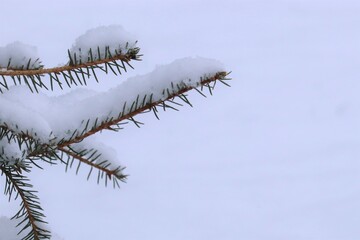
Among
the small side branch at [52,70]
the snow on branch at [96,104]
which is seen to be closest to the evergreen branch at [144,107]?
the snow on branch at [96,104]

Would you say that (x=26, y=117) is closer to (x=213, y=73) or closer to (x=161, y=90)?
(x=161, y=90)

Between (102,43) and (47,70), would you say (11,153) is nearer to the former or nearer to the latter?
(47,70)

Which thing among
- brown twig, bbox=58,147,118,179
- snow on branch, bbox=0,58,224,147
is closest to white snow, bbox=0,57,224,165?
snow on branch, bbox=0,58,224,147

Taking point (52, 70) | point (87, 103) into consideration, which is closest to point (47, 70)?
point (52, 70)

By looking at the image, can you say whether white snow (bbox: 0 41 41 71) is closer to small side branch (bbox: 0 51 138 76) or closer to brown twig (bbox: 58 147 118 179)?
small side branch (bbox: 0 51 138 76)

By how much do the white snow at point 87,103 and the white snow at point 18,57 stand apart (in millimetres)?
105

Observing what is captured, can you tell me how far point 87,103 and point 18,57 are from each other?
0.23 metres

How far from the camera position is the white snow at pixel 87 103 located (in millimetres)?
1488

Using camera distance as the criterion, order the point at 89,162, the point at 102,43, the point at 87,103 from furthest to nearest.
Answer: the point at 89,162
the point at 87,103
the point at 102,43

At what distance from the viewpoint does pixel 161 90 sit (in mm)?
1507

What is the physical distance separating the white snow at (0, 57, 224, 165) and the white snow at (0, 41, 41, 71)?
0.11 metres

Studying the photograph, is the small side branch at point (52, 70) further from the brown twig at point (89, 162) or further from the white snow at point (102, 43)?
the brown twig at point (89, 162)

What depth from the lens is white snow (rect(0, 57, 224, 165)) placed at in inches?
58.6

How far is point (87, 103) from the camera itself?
161 cm
